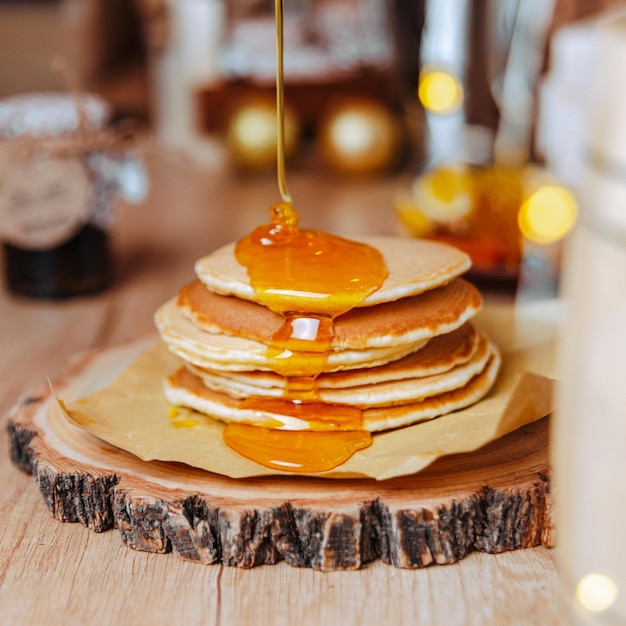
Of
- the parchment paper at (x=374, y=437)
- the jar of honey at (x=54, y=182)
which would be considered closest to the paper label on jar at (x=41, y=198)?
the jar of honey at (x=54, y=182)

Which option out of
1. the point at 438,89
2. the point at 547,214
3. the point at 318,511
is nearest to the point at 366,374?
the point at 318,511

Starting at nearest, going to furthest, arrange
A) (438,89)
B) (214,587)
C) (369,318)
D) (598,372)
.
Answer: (598,372) < (214,587) < (369,318) < (438,89)

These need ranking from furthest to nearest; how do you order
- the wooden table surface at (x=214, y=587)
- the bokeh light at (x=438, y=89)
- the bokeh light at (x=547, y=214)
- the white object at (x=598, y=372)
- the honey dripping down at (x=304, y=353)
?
the bokeh light at (x=438, y=89), the bokeh light at (x=547, y=214), the honey dripping down at (x=304, y=353), the wooden table surface at (x=214, y=587), the white object at (x=598, y=372)

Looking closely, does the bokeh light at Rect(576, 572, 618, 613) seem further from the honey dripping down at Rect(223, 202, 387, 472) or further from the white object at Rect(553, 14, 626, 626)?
the honey dripping down at Rect(223, 202, 387, 472)

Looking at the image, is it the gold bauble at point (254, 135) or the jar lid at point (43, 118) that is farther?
the gold bauble at point (254, 135)

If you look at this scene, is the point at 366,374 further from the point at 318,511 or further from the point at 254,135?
the point at 254,135

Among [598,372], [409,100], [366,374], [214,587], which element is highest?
[598,372]

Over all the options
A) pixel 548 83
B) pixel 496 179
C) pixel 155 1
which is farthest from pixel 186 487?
pixel 155 1

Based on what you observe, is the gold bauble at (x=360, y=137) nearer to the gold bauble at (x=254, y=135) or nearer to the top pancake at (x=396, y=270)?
the gold bauble at (x=254, y=135)
